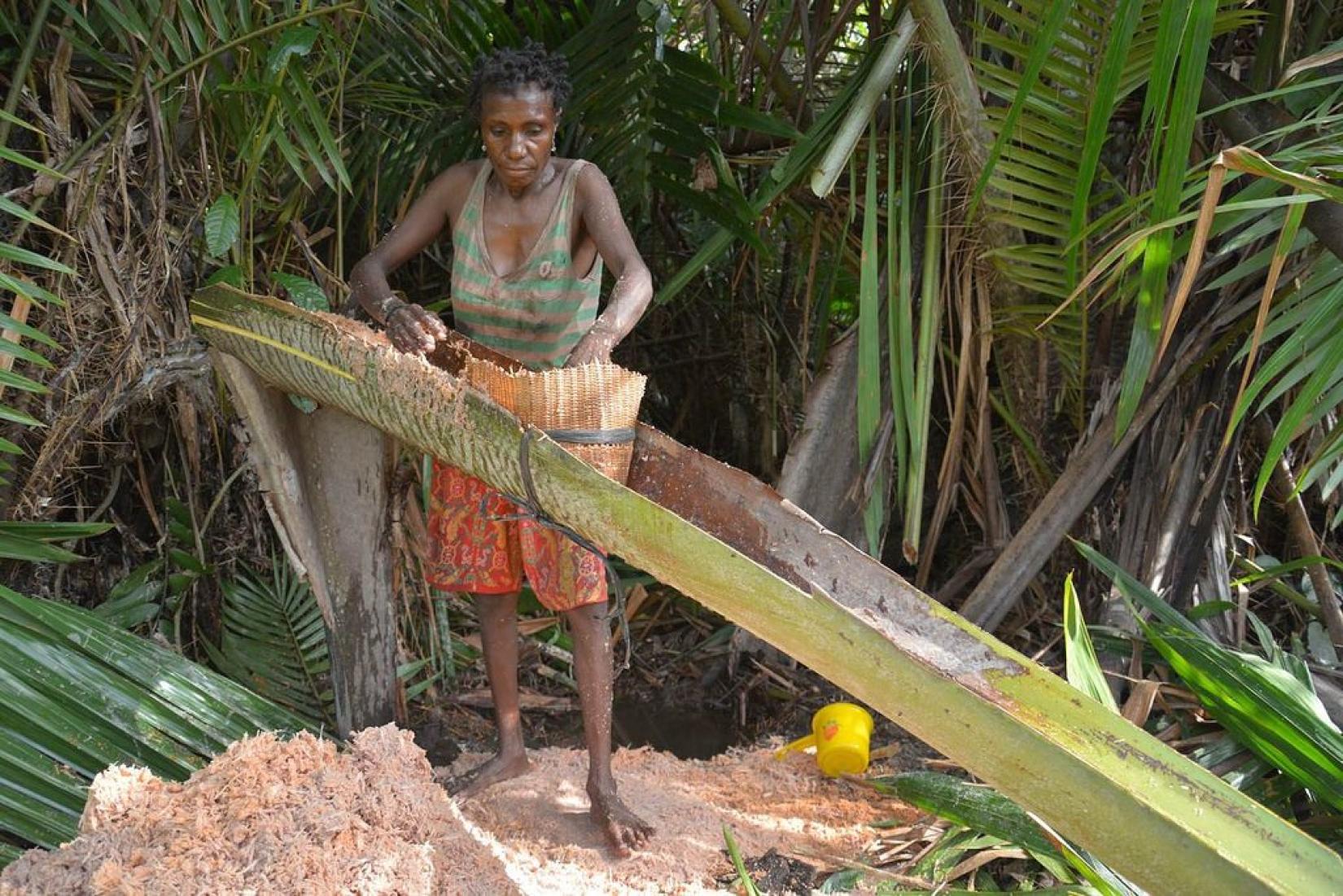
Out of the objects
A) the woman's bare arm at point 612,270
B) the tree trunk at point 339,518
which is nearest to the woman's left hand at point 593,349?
the woman's bare arm at point 612,270

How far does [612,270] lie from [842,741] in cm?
121

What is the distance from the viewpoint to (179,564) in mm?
3330

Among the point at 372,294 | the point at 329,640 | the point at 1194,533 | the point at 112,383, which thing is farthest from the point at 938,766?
the point at 112,383

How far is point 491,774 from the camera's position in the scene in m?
2.78

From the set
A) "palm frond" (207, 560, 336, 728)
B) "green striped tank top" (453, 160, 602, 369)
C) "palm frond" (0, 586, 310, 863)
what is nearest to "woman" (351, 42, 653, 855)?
"green striped tank top" (453, 160, 602, 369)

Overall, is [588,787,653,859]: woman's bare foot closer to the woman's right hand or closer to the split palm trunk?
the split palm trunk

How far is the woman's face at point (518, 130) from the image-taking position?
2.45 m

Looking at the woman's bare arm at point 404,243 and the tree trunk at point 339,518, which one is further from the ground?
the woman's bare arm at point 404,243

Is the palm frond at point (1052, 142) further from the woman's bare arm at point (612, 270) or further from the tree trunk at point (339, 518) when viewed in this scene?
the tree trunk at point (339, 518)

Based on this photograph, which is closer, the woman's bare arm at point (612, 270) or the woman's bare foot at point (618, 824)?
the woman's bare arm at point (612, 270)

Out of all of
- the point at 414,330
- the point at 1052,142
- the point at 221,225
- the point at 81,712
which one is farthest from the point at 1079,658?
the point at 221,225

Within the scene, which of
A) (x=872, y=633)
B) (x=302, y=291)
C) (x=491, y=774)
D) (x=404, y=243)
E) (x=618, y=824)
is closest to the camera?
(x=872, y=633)

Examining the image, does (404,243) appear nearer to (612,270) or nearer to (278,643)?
(612,270)

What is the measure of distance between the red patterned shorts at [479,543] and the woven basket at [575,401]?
41 centimetres
